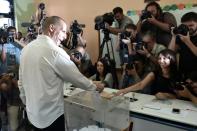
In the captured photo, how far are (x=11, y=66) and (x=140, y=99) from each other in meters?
2.31

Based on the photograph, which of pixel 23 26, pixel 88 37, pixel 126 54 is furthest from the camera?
pixel 23 26

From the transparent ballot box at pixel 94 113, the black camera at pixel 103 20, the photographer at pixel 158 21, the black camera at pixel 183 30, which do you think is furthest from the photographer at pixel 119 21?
the transparent ballot box at pixel 94 113

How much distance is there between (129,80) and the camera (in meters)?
3.08

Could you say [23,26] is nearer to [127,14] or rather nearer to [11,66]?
[11,66]

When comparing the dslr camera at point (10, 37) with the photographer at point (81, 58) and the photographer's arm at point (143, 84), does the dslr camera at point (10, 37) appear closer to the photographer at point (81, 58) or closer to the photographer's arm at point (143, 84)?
the photographer at point (81, 58)

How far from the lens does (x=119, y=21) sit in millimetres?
3551

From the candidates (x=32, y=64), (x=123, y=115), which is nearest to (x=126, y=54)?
(x=123, y=115)

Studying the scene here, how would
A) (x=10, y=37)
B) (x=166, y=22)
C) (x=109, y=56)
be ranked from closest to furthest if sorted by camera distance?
(x=166, y=22) → (x=109, y=56) → (x=10, y=37)

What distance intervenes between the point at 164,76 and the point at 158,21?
32.0 inches

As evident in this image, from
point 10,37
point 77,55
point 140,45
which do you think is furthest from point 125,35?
point 10,37

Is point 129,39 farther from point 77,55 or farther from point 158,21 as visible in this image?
point 77,55

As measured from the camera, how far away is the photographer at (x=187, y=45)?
2.59 metres

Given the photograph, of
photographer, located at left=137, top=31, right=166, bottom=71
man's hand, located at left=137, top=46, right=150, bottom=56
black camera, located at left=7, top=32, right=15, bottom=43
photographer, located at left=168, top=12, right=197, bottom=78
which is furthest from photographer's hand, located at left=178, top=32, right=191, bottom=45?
black camera, located at left=7, top=32, right=15, bottom=43

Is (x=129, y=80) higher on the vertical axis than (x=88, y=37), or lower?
lower
